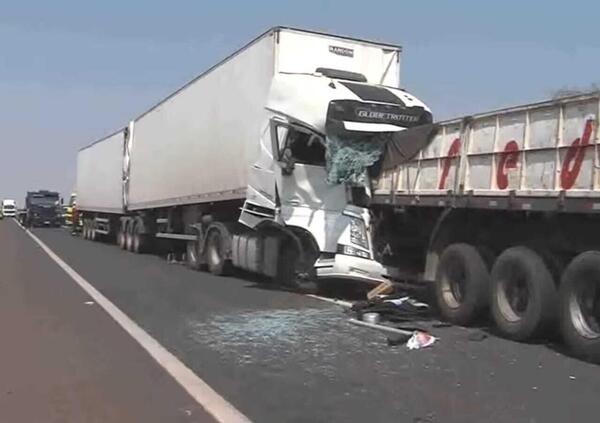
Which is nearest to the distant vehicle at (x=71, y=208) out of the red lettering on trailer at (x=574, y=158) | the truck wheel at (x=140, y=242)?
the truck wheel at (x=140, y=242)

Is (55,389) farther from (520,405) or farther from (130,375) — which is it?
(520,405)

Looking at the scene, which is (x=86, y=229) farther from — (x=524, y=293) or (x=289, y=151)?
(x=524, y=293)

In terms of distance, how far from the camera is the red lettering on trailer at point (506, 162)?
995 centimetres

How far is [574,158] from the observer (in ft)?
29.6

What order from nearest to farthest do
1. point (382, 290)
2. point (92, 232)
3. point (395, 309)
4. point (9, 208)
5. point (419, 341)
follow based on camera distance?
point (419, 341), point (395, 309), point (382, 290), point (92, 232), point (9, 208)

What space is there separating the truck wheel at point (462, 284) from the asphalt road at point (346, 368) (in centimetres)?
30

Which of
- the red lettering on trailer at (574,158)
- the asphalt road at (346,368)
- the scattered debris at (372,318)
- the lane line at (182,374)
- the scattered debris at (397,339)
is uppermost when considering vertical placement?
the red lettering on trailer at (574,158)

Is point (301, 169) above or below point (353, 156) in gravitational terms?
below

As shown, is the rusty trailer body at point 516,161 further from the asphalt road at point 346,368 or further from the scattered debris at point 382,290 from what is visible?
the asphalt road at point 346,368

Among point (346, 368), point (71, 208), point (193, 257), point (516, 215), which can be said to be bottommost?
point (346, 368)

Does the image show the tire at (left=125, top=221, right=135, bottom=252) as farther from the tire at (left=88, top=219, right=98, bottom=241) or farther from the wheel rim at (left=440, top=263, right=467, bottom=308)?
the wheel rim at (left=440, top=263, right=467, bottom=308)

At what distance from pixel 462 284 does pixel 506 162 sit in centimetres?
183

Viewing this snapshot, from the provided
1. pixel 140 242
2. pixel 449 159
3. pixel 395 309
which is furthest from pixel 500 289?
pixel 140 242

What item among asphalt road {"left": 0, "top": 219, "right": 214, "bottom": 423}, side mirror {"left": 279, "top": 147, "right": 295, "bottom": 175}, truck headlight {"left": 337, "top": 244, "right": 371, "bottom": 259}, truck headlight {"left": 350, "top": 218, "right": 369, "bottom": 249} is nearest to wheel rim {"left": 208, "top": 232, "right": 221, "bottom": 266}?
side mirror {"left": 279, "top": 147, "right": 295, "bottom": 175}
